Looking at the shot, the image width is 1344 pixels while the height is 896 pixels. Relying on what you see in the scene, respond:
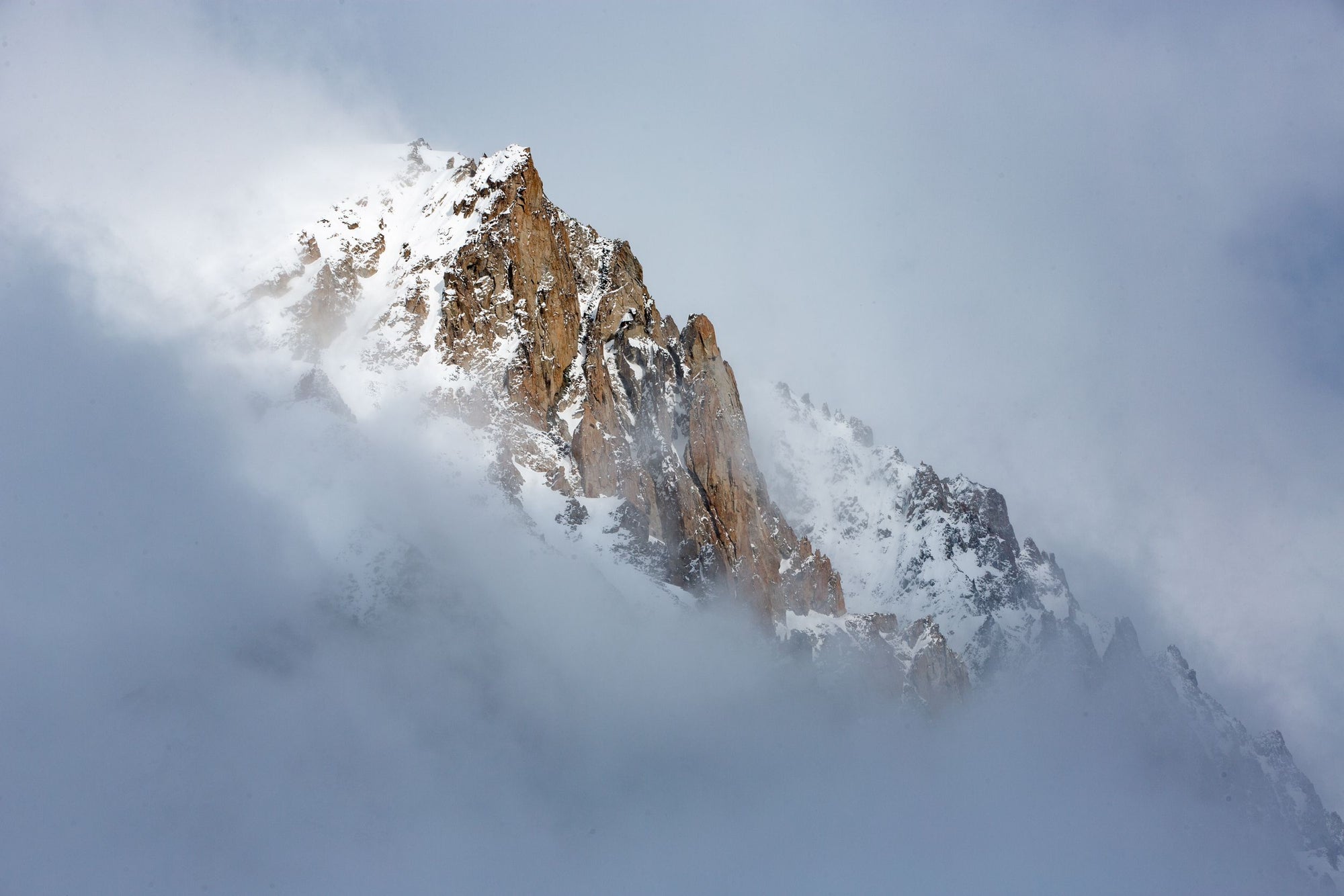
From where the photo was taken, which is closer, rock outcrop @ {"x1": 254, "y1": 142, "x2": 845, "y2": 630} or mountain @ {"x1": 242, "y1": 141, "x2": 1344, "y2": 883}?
mountain @ {"x1": 242, "y1": 141, "x2": 1344, "y2": 883}

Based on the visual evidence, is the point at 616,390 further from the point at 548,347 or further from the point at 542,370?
the point at 542,370

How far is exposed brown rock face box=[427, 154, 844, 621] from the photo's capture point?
159875 millimetres

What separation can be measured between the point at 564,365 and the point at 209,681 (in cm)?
6928

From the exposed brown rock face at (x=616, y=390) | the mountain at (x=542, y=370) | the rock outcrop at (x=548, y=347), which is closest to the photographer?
the mountain at (x=542, y=370)

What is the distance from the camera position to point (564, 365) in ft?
555

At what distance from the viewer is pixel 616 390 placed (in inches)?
7087

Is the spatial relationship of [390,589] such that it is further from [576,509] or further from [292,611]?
[576,509]

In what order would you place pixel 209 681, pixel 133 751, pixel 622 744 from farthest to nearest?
pixel 622 744 < pixel 209 681 < pixel 133 751

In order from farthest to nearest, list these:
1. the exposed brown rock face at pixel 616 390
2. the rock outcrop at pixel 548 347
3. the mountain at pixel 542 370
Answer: the exposed brown rock face at pixel 616 390, the rock outcrop at pixel 548 347, the mountain at pixel 542 370

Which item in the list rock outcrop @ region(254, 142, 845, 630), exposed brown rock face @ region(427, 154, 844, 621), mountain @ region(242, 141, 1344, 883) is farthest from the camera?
exposed brown rock face @ region(427, 154, 844, 621)

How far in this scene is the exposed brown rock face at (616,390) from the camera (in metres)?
160

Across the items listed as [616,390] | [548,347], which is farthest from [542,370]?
[616,390]

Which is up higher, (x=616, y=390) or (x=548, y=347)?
(x=616, y=390)

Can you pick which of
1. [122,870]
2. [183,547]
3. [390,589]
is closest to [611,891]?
[390,589]
